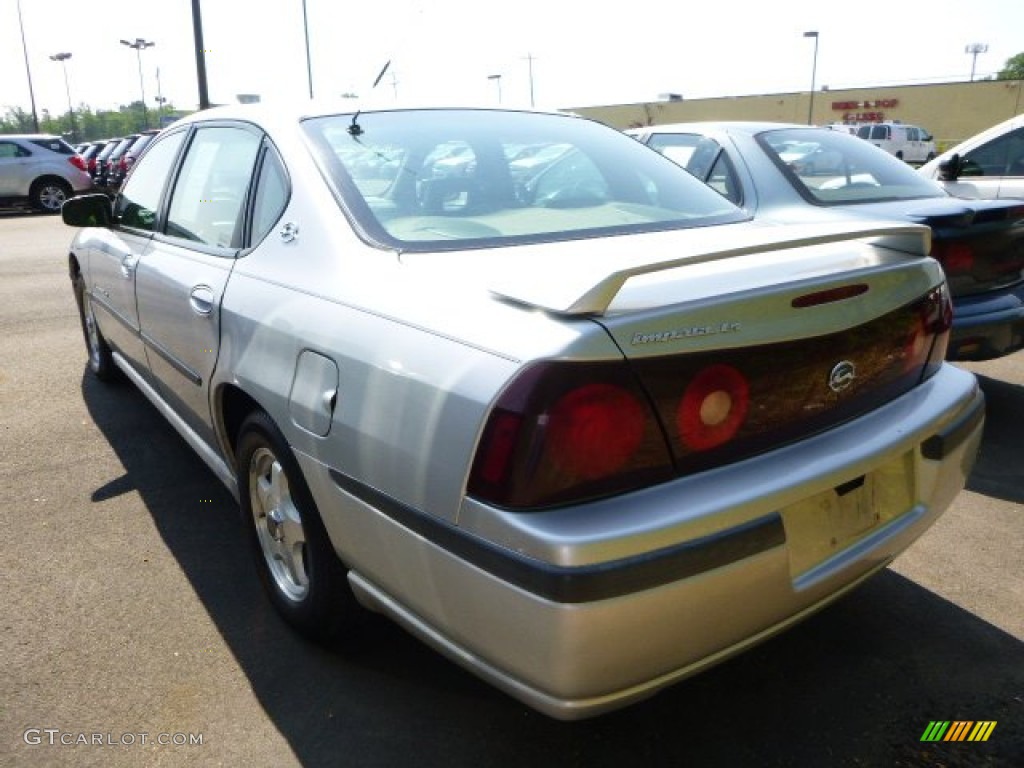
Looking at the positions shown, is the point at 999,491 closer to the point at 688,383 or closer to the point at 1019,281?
the point at 1019,281

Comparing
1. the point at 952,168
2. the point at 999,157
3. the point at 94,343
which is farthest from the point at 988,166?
the point at 94,343

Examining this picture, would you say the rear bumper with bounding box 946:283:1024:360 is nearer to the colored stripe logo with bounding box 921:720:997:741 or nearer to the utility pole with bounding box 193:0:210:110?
the colored stripe logo with bounding box 921:720:997:741

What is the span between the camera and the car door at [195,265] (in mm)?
2855

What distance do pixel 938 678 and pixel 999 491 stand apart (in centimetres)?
162

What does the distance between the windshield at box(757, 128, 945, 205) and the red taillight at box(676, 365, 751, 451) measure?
3205 millimetres

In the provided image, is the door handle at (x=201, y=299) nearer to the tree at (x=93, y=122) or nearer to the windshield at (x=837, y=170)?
the windshield at (x=837, y=170)

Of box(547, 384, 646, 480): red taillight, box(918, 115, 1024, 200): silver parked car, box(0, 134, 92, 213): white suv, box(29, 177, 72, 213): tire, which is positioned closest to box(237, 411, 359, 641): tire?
box(547, 384, 646, 480): red taillight

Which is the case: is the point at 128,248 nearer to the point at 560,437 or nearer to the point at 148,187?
the point at 148,187

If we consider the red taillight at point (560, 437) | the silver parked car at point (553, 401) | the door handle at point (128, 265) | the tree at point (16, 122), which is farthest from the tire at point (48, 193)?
the tree at point (16, 122)

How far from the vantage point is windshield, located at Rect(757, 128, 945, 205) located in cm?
487

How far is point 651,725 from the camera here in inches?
89.7

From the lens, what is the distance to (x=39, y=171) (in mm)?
19297

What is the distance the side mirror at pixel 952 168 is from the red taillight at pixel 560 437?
541cm

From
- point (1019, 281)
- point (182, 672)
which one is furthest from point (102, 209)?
point (1019, 281)
